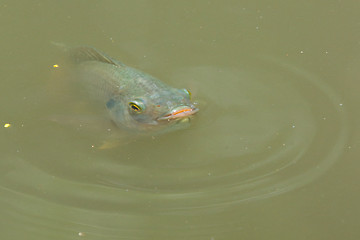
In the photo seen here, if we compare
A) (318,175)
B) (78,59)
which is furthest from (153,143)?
(318,175)

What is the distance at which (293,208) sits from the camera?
3824mm

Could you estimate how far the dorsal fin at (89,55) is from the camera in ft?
14.3

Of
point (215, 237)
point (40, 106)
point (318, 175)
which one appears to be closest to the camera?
point (215, 237)

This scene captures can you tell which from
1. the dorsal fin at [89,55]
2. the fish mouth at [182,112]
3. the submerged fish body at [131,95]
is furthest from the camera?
the dorsal fin at [89,55]

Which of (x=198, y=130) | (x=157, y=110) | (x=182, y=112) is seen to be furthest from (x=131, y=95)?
(x=198, y=130)

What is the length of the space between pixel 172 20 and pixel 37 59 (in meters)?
1.71

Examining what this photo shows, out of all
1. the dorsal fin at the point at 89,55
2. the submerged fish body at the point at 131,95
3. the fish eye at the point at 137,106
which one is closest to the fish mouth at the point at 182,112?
the submerged fish body at the point at 131,95

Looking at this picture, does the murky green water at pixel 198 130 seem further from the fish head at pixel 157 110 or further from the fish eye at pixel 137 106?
the fish eye at pixel 137 106

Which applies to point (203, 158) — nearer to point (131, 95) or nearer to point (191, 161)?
point (191, 161)

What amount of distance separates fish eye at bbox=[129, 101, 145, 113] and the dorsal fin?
0.61 metres

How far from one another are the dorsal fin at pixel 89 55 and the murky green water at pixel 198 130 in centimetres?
33

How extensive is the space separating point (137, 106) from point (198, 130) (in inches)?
29.5

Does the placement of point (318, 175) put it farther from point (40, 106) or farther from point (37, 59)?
point (37, 59)

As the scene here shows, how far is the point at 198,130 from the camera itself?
4.30m
